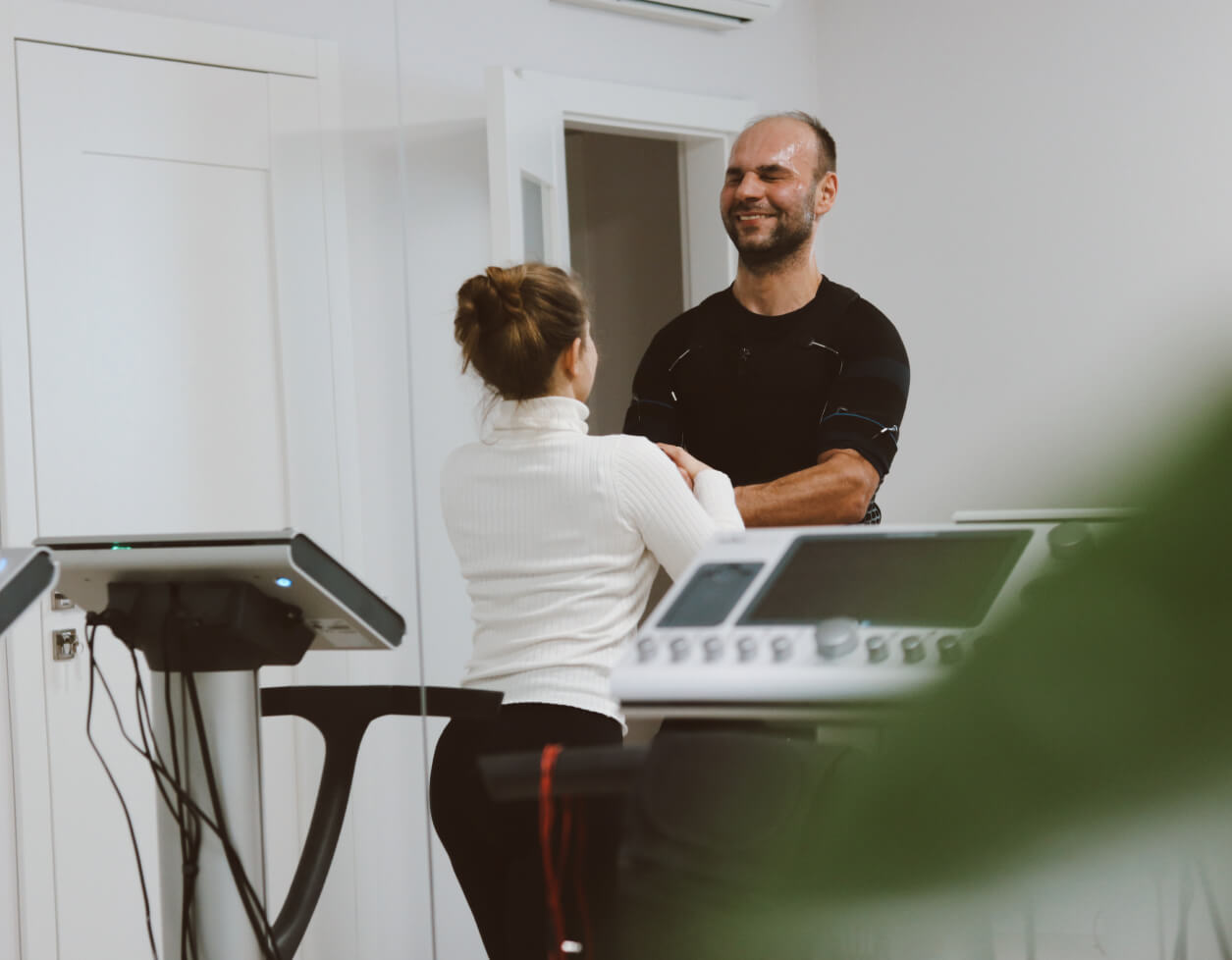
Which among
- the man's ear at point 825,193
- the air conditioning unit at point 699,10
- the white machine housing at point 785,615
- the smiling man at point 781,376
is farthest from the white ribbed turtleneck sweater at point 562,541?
the air conditioning unit at point 699,10

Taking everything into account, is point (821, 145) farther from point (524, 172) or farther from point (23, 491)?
point (23, 491)

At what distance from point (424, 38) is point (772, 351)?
1357mm

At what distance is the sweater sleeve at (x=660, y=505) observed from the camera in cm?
170

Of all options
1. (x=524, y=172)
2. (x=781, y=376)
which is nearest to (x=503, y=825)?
(x=781, y=376)

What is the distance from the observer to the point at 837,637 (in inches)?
34.1

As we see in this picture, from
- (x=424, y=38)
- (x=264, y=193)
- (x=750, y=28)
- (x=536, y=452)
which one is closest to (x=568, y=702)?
(x=536, y=452)

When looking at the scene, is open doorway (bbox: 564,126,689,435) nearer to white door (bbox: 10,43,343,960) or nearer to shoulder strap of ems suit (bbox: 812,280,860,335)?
white door (bbox: 10,43,343,960)

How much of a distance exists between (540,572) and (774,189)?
1144 mm

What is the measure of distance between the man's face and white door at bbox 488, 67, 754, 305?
0.50 metres

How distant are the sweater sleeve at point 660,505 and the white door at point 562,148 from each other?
3.81ft

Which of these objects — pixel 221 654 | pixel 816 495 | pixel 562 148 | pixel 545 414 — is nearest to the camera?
pixel 221 654

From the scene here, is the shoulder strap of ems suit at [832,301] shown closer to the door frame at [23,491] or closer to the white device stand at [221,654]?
the white device stand at [221,654]

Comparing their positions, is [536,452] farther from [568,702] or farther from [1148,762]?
[1148,762]

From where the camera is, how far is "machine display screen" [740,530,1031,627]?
88 cm
